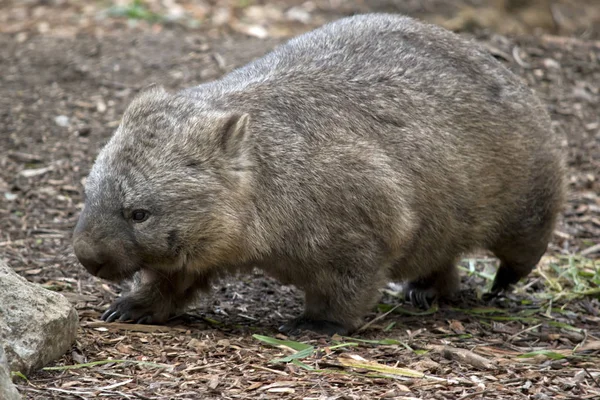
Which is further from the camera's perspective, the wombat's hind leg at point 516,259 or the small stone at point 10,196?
the small stone at point 10,196

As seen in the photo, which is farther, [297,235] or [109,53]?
[109,53]

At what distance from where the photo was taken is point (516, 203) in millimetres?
6715

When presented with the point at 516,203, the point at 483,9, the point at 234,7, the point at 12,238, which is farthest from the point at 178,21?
the point at 516,203

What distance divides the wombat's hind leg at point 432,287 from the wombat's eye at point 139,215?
95.5 inches

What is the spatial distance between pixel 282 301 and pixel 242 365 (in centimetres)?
177

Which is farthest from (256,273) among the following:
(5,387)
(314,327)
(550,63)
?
(550,63)

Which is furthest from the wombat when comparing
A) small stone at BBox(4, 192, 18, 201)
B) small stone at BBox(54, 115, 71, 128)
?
small stone at BBox(54, 115, 71, 128)

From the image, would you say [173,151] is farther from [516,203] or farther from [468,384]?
[516,203]

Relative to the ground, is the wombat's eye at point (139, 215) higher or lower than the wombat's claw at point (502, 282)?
higher

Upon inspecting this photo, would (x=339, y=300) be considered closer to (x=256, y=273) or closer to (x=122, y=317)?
(x=256, y=273)

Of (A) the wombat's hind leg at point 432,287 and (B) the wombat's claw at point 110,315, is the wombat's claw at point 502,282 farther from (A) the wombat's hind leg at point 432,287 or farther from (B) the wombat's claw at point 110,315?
(B) the wombat's claw at point 110,315

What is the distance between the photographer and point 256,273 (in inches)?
265

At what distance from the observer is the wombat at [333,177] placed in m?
5.34

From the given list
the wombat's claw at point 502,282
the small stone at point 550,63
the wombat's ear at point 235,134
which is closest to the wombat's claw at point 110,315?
the wombat's ear at point 235,134
